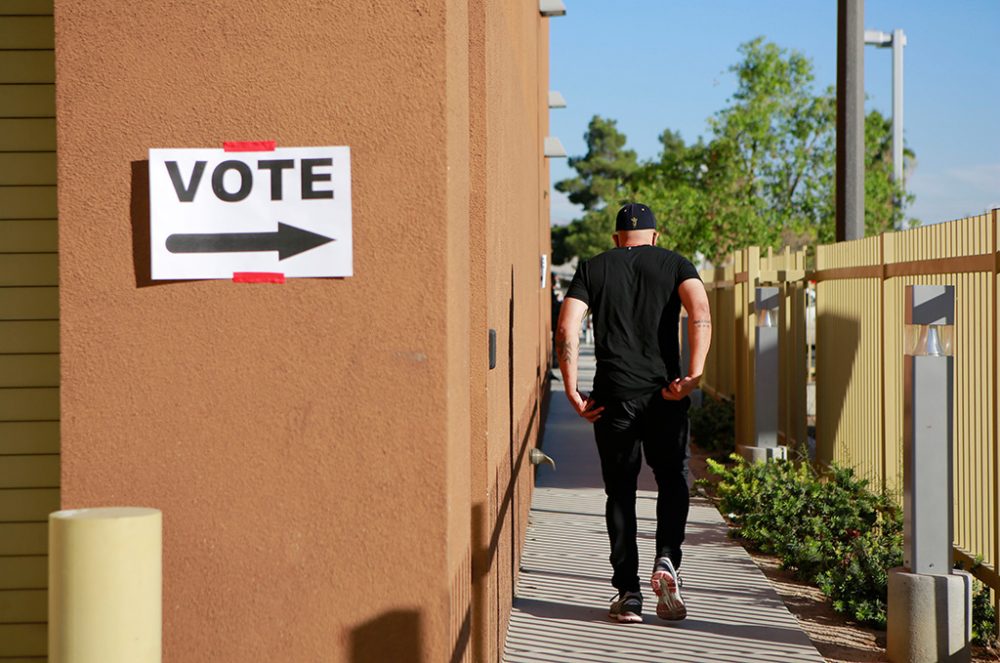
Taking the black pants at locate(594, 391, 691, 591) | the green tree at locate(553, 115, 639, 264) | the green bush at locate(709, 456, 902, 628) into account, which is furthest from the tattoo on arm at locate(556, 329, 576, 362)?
the green tree at locate(553, 115, 639, 264)

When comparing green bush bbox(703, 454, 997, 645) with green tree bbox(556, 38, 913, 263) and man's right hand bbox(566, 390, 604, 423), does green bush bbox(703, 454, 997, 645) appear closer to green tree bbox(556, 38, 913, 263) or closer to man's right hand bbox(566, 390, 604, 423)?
man's right hand bbox(566, 390, 604, 423)

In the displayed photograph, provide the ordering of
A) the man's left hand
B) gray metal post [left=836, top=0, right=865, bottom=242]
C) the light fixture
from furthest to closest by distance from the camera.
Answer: the light fixture → gray metal post [left=836, top=0, right=865, bottom=242] → the man's left hand

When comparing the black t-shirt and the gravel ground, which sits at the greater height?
the black t-shirt

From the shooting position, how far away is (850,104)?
39.1 feet

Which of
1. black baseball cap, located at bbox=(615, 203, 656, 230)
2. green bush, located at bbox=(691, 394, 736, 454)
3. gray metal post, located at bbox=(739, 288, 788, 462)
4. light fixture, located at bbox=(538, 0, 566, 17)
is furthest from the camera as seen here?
green bush, located at bbox=(691, 394, 736, 454)

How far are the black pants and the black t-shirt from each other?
10 cm

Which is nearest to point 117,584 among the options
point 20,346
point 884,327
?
point 20,346

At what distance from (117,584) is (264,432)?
2.26ft

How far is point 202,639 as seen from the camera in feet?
12.0

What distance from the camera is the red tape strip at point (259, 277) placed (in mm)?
3650

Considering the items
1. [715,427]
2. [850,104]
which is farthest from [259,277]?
[715,427]

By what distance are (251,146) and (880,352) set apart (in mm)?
5451

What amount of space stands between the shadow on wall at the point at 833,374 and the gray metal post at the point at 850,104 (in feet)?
6.51

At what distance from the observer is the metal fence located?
605cm
